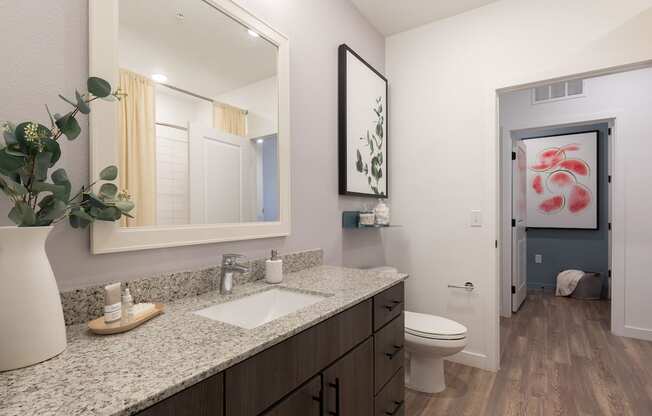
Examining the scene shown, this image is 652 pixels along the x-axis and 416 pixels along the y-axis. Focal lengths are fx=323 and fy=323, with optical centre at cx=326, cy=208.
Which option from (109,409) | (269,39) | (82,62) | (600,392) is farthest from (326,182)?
(600,392)

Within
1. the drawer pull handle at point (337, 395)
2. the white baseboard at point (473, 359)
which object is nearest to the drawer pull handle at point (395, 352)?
the drawer pull handle at point (337, 395)

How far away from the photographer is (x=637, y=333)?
2.76 metres

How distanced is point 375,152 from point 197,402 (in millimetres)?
2085

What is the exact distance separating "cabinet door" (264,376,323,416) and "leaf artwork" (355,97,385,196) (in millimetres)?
1540

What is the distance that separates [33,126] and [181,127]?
0.57 metres

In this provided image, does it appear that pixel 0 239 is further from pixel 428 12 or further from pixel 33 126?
pixel 428 12

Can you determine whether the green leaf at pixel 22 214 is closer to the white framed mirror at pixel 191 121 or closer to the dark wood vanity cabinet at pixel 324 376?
the white framed mirror at pixel 191 121

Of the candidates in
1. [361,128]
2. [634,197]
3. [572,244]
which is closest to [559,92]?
[634,197]

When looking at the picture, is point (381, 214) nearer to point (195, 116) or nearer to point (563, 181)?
point (195, 116)

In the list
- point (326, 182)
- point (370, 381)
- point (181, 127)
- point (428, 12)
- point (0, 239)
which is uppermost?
point (428, 12)

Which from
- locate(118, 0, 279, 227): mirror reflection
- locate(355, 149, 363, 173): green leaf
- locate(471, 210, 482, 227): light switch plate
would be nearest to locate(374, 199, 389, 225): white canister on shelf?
locate(355, 149, 363, 173): green leaf

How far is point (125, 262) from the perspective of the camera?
3.37 ft

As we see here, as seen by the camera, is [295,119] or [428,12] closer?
[295,119]

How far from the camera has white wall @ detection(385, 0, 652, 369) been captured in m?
1.97
